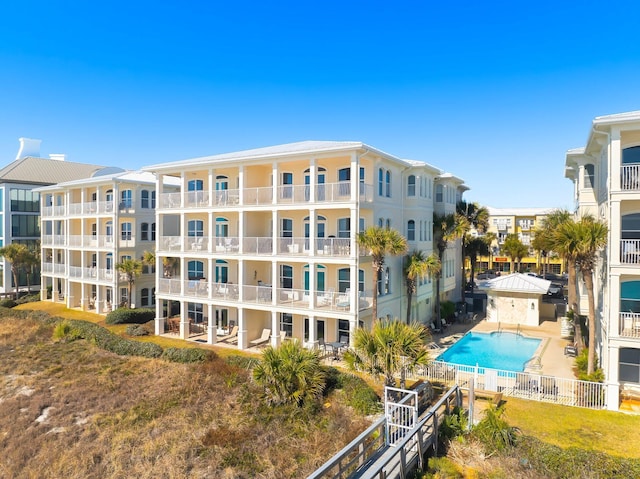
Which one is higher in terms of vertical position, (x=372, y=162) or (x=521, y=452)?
(x=372, y=162)

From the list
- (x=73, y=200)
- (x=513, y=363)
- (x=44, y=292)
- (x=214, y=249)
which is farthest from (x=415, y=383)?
(x=44, y=292)

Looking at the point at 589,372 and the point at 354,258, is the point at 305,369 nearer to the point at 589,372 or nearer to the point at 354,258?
the point at 354,258

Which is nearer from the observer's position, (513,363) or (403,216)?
(513,363)

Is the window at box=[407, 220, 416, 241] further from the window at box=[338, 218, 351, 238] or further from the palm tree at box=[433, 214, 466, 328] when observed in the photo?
the window at box=[338, 218, 351, 238]

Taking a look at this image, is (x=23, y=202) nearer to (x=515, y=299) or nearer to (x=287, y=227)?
(x=287, y=227)

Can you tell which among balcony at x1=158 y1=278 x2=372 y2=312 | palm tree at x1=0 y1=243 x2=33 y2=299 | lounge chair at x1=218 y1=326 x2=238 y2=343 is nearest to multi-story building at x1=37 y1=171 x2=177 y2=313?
palm tree at x1=0 y1=243 x2=33 y2=299

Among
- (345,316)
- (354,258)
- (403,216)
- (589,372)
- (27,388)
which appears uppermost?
(403,216)
